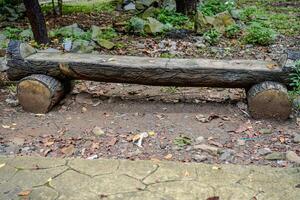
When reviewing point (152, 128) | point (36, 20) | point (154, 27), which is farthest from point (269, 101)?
point (36, 20)

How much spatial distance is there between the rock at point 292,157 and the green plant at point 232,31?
4.29 metres

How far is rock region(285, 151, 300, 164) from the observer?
11.4 feet

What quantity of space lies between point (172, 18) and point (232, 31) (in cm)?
137

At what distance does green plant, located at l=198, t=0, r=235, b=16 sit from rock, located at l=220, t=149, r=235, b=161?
18.1ft

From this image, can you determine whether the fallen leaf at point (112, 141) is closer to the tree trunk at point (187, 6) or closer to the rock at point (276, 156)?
the rock at point (276, 156)

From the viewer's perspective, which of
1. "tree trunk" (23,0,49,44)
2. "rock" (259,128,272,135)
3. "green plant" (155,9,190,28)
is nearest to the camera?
"rock" (259,128,272,135)

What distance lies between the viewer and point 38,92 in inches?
178

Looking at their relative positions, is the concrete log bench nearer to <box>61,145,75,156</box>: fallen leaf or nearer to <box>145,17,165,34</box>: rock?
<box>61,145,75,156</box>: fallen leaf

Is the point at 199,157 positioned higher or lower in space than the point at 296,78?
lower

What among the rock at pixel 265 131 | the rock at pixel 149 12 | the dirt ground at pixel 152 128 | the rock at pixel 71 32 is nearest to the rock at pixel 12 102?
the dirt ground at pixel 152 128

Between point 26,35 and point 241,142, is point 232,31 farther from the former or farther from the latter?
point 241,142

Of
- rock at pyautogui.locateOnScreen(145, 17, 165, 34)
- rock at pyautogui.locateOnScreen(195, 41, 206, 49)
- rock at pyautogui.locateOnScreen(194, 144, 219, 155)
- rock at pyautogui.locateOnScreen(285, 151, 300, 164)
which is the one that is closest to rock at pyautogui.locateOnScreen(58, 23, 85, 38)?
rock at pyautogui.locateOnScreen(145, 17, 165, 34)

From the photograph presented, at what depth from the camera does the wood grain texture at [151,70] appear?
14.2 feet

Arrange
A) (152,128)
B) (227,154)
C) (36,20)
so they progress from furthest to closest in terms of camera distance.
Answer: (36,20)
(152,128)
(227,154)
